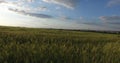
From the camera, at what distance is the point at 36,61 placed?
3.61 m

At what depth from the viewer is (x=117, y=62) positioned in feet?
12.6

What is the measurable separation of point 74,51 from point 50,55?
60 cm

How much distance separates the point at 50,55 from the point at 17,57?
22.5 inches

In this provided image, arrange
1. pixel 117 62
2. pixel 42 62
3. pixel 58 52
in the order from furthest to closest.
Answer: pixel 58 52 → pixel 117 62 → pixel 42 62

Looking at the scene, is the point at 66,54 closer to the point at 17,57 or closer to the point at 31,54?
the point at 31,54

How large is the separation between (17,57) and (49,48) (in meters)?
0.83

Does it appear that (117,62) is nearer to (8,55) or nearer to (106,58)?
(106,58)

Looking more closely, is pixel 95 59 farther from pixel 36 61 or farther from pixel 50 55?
pixel 36 61

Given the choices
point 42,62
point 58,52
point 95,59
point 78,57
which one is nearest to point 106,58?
point 95,59

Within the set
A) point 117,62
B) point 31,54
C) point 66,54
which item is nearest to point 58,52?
point 66,54

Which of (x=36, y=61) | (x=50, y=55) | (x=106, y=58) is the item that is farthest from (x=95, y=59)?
(x=36, y=61)

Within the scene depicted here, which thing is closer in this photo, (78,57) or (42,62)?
(42,62)

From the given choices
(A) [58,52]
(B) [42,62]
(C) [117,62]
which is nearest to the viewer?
(B) [42,62]

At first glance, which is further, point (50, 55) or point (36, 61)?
point (50, 55)
